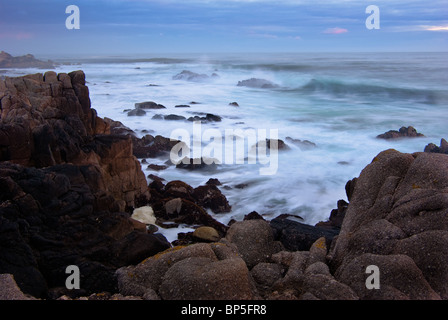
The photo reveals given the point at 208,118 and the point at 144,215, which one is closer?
the point at 144,215

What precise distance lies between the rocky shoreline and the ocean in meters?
3.26

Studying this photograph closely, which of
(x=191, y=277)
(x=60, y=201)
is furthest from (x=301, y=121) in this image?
(x=191, y=277)

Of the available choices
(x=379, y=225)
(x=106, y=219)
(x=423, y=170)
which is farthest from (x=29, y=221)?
(x=423, y=170)

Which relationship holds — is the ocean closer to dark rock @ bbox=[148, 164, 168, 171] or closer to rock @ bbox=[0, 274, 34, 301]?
dark rock @ bbox=[148, 164, 168, 171]

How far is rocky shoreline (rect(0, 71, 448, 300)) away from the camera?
14.0 feet

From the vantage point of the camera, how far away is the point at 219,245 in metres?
5.33

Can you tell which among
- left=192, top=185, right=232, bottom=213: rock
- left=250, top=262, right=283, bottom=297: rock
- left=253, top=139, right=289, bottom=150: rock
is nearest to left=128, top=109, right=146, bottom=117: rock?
left=253, top=139, right=289, bottom=150: rock

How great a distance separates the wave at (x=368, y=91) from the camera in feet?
119

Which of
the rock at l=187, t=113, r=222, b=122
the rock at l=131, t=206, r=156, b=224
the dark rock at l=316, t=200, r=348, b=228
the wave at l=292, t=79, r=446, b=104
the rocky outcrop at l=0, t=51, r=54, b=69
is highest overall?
the rocky outcrop at l=0, t=51, r=54, b=69

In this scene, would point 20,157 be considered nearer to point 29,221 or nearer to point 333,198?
point 29,221

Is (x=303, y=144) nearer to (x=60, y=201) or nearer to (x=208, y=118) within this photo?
(x=208, y=118)

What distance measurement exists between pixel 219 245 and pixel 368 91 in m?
39.3

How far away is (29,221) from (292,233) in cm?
433

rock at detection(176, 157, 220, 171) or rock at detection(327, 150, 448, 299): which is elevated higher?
rock at detection(327, 150, 448, 299)
